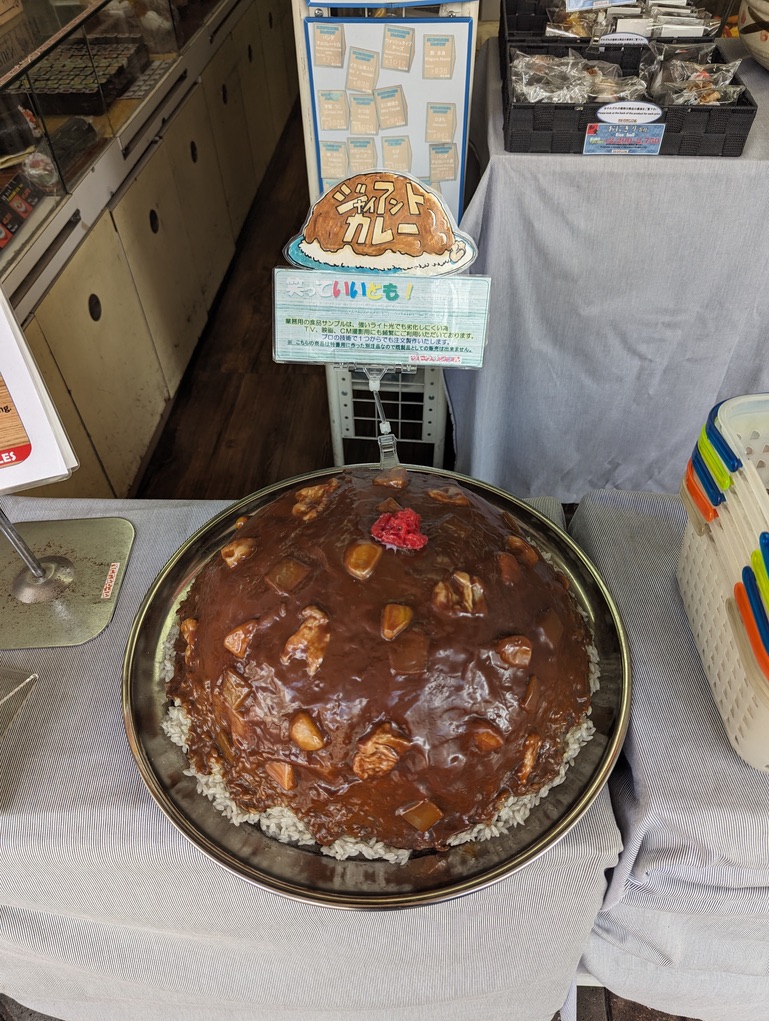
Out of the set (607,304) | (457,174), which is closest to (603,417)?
(607,304)

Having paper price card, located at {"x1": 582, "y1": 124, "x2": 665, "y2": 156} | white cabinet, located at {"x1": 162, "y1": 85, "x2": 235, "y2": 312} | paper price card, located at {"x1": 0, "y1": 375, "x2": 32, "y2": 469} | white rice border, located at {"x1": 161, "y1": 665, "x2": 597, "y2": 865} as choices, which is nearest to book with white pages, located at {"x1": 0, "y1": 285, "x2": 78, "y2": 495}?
paper price card, located at {"x1": 0, "y1": 375, "x2": 32, "y2": 469}

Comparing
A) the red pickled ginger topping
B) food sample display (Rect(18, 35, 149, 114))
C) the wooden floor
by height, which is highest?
the red pickled ginger topping

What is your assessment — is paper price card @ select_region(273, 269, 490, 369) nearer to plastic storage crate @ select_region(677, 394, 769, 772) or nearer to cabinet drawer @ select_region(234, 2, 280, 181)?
plastic storage crate @ select_region(677, 394, 769, 772)

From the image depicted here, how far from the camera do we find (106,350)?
2270mm

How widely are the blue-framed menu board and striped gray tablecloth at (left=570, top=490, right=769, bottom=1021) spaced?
836 mm

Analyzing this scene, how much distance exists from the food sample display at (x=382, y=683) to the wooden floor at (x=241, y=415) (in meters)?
1.72

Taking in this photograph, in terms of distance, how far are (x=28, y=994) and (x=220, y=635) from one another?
1.05 meters

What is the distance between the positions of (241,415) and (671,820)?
2.38 metres

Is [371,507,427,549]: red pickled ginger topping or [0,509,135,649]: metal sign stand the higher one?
[371,507,427,549]: red pickled ginger topping

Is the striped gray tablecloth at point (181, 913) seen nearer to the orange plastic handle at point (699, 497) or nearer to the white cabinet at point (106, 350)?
the orange plastic handle at point (699, 497)

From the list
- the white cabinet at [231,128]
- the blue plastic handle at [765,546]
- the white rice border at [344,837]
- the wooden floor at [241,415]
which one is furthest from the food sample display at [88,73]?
the blue plastic handle at [765,546]

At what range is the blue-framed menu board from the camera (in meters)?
1.48

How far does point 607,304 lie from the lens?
6.07 ft

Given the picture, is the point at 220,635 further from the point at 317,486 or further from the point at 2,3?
the point at 2,3
